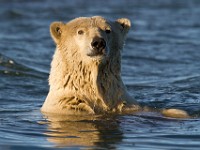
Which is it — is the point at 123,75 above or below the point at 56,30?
below

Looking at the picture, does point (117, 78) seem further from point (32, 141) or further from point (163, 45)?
point (163, 45)

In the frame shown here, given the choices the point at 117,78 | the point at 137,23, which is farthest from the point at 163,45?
the point at 117,78

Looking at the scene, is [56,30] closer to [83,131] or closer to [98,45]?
[98,45]

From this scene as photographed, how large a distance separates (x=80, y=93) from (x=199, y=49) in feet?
31.6

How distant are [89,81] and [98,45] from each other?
81 centimetres

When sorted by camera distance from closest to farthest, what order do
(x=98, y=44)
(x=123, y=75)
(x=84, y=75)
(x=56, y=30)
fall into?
1. (x=98, y=44)
2. (x=84, y=75)
3. (x=56, y=30)
4. (x=123, y=75)

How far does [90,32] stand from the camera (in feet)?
34.1

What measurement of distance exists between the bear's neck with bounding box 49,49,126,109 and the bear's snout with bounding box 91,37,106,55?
46cm

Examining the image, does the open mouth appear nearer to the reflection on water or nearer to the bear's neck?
the bear's neck

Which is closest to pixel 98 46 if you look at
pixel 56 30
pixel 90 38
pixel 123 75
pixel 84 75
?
pixel 90 38

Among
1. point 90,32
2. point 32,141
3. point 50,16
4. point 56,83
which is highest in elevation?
point 50,16

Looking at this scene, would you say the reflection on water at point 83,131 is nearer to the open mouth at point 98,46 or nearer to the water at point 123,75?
the water at point 123,75

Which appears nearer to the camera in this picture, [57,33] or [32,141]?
[32,141]

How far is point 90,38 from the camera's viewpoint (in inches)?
404
